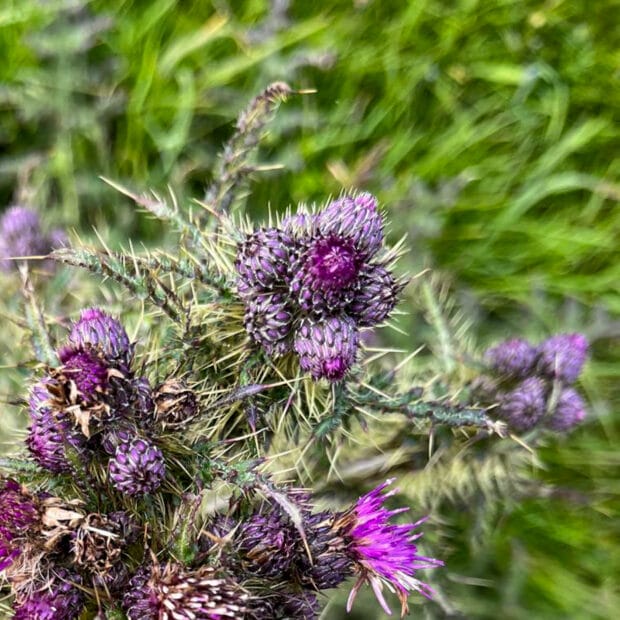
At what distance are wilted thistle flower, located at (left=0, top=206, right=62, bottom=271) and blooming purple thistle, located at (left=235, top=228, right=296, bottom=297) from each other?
3.40 feet

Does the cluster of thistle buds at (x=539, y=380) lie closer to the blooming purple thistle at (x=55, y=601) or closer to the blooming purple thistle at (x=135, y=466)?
the blooming purple thistle at (x=135, y=466)

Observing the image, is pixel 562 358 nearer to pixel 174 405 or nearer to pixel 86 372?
pixel 174 405

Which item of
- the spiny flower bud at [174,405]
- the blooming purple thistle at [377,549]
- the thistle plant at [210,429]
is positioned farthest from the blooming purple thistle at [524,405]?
the spiny flower bud at [174,405]

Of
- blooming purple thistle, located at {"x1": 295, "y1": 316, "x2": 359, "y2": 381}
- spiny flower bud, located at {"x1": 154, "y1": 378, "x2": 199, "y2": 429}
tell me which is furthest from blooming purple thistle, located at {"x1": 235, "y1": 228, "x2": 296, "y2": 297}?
spiny flower bud, located at {"x1": 154, "y1": 378, "x2": 199, "y2": 429}

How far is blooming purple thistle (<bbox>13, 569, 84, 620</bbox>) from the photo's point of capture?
1315mm

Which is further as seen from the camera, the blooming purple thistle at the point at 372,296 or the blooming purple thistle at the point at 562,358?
the blooming purple thistle at the point at 562,358

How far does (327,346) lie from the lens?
1.43 metres

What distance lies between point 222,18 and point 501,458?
7.07 ft

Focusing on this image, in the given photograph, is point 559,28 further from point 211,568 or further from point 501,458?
point 211,568

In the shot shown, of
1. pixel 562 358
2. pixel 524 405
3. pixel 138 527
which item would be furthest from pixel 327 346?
pixel 562 358

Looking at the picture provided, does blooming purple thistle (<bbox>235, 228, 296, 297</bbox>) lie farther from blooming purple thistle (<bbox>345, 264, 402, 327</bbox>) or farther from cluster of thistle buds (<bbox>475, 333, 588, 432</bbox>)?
cluster of thistle buds (<bbox>475, 333, 588, 432</bbox>)

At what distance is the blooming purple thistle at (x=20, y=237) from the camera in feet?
7.53

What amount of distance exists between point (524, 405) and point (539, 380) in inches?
4.0

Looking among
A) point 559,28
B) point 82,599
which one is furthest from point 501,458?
point 559,28
